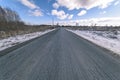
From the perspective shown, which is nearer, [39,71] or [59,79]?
[59,79]

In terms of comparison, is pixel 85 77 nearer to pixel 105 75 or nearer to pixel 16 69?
pixel 105 75

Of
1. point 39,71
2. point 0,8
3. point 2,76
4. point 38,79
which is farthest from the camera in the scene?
point 0,8

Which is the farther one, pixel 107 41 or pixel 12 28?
pixel 12 28

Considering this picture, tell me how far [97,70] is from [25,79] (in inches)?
99.7

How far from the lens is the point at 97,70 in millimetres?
4207

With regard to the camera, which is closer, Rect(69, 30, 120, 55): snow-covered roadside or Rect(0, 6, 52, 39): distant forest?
Rect(69, 30, 120, 55): snow-covered roadside

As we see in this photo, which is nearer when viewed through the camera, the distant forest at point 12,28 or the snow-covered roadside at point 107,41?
the snow-covered roadside at point 107,41

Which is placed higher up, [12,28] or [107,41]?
[107,41]

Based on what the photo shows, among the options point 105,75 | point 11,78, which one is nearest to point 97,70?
point 105,75

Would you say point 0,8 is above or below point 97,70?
above

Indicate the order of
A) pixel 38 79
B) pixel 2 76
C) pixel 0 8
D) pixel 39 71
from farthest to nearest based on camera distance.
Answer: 1. pixel 0 8
2. pixel 39 71
3. pixel 2 76
4. pixel 38 79

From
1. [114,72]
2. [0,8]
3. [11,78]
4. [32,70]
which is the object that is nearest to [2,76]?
[11,78]

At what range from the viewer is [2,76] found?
3619mm

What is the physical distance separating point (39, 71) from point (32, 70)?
29 cm
